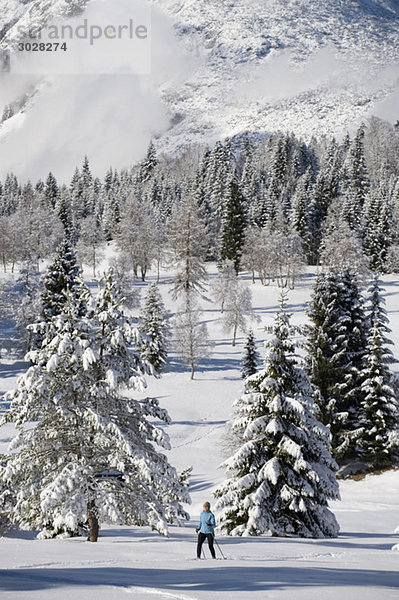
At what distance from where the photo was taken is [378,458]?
31734mm

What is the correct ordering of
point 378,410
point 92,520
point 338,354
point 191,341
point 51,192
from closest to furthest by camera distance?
1. point 92,520
2. point 378,410
3. point 338,354
4. point 191,341
5. point 51,192

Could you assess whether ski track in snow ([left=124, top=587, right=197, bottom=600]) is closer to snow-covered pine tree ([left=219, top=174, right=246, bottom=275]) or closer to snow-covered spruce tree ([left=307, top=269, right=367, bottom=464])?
snow-covered spruce tree ([left=307, top=269, right=367, bottom=464])

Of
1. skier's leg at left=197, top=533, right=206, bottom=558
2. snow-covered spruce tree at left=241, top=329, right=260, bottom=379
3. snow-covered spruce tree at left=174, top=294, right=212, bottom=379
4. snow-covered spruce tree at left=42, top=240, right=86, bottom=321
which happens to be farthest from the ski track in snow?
snow-covered spruce tree at left=174, top=294, right=212, bottom=379

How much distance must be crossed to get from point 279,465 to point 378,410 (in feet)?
53.7

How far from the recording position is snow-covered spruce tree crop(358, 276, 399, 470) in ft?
104

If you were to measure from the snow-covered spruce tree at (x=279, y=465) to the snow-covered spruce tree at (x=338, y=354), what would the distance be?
46.1ft

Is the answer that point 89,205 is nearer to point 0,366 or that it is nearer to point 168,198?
point 168,198

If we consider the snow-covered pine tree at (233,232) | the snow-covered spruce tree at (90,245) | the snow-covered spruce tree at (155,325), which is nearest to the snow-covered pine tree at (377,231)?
the snow-covered pine tree at (233,232)

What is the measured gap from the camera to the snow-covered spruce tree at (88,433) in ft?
46.1

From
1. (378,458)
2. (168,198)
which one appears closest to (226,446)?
(378,458)

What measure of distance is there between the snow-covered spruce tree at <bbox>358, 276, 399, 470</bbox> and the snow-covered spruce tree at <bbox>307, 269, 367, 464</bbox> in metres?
0.69

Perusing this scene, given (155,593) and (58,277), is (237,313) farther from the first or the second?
(155,593)

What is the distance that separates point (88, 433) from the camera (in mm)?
14992

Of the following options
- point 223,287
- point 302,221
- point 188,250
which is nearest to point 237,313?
point 223,287
